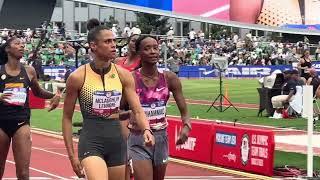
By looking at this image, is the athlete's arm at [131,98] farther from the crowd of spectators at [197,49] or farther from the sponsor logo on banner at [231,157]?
the crowd of spectators at [197,49]

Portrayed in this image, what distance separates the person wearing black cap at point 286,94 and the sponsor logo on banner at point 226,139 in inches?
365

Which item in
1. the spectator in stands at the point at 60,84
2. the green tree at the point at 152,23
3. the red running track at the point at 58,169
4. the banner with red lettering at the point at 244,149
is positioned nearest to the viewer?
the spectator in stands at the point at 60,84

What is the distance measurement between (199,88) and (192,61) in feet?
46.1

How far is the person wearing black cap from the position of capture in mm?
22844

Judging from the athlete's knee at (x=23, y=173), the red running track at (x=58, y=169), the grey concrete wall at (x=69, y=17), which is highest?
the grey concrete wall at (x=69, y=17)

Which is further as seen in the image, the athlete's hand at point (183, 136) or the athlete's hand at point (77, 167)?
the athlete's hand at point (183, 136)

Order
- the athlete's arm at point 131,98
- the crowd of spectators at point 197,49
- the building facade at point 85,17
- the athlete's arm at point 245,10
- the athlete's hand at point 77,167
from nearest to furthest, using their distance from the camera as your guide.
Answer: the athlete's hand at point 77,167 < the athlete's arm at point 131,98 < the athlete's arm at point 245,10 < the crowd of spectators at point 197,49 < the building facade at point 85,17

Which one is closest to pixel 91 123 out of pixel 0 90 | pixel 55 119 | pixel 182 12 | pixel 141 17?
pixel 0 90

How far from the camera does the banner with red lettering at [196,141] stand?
555 inches

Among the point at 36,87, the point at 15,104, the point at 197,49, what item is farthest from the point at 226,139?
the point at 197,49

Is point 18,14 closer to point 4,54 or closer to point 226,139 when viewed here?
point 226,139

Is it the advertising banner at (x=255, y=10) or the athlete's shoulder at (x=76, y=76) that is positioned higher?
the advertising banner at (x=255, y=10)

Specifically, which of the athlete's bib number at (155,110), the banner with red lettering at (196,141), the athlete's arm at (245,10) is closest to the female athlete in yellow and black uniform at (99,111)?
the athlete's bib number at (155,110)

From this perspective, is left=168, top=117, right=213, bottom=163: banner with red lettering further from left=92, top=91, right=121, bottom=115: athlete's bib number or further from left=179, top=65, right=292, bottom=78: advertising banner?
left=179, top=65, right=292, bottom=78: advertising banner
